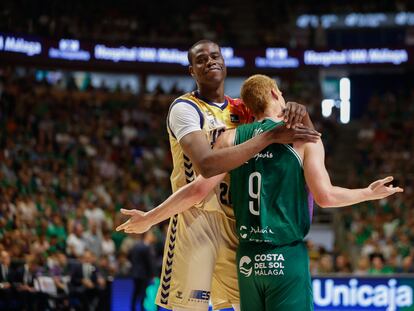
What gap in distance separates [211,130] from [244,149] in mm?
551

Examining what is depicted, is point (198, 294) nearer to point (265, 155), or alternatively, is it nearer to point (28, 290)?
point (265, 155)

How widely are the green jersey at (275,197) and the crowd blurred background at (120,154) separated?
665cm

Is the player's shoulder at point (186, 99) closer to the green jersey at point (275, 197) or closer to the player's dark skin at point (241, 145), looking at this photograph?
the player's dark skin at point (241, 145)

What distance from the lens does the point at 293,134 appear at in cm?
408

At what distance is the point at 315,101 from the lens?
22.7 meters

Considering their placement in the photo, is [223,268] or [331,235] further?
[331,235]

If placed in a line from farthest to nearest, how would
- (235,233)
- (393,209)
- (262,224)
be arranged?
(393,209)
(235,233)
(262,224)

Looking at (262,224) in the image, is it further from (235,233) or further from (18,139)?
(18,139)

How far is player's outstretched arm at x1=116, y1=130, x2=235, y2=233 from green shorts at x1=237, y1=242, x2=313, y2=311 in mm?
404

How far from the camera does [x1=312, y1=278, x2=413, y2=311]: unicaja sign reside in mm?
10703

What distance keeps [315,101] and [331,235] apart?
17.5 feet

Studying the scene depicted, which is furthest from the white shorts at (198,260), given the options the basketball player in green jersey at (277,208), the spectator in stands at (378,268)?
the spectator in stands at (378,268)

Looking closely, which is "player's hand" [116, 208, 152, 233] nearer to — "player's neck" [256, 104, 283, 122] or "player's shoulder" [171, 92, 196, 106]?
"player's shoulder" [171, 92, 196, 106]

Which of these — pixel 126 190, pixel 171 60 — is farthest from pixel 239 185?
pixel 171 60
